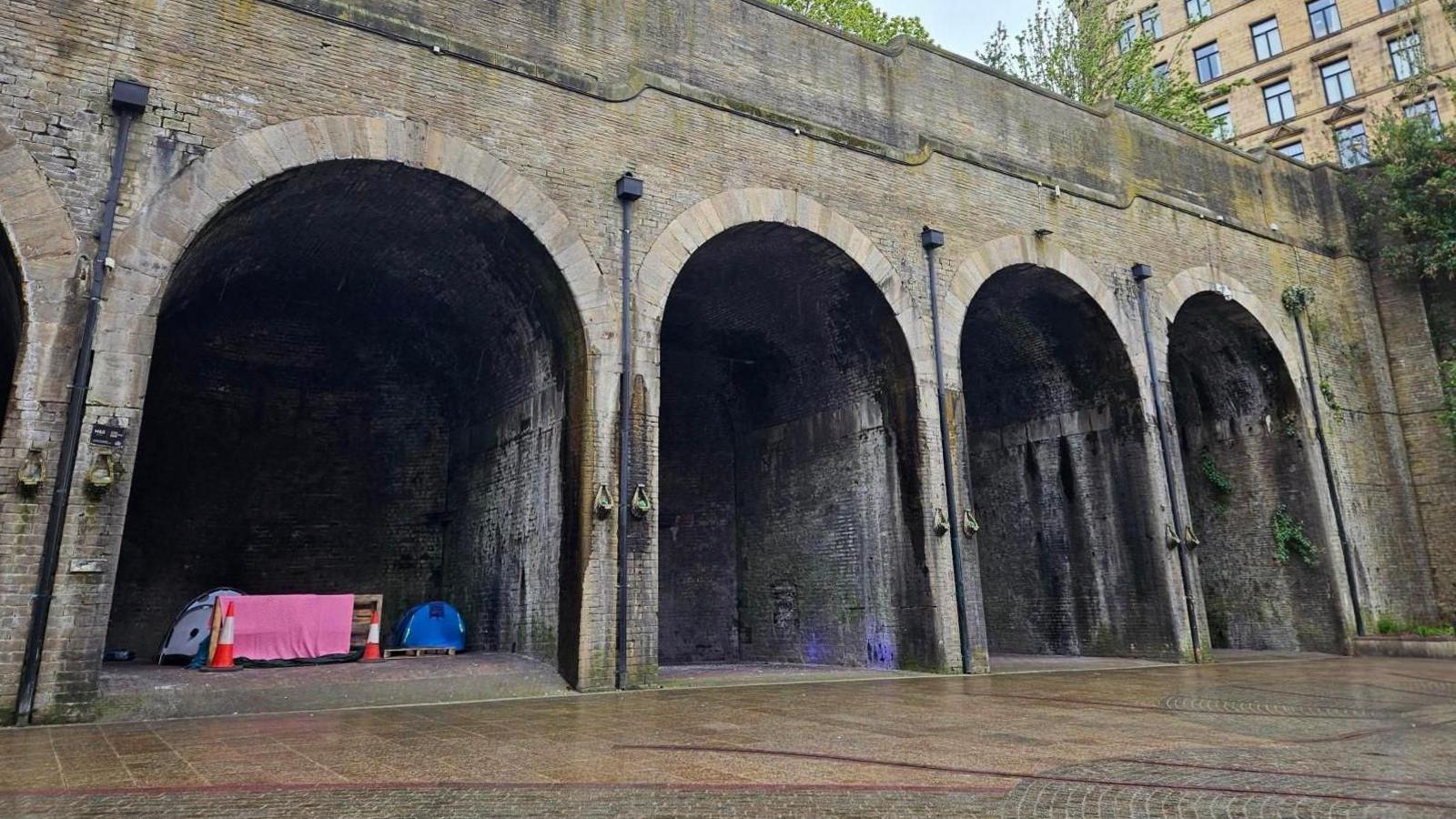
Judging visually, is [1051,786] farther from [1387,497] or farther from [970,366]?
[1387,497]

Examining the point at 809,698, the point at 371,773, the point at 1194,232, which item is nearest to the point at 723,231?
the point at 809,698

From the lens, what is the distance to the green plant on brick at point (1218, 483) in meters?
19.0

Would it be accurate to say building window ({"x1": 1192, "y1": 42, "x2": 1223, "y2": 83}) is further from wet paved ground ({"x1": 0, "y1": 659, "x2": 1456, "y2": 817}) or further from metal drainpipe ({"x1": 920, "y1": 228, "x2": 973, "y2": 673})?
wet paved ground ({"x1": 0, "y1": 659, "x2": 1456, "y2": 817})

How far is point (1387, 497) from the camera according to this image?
1911 centimetres

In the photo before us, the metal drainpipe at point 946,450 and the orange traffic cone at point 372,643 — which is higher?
the metal drainpipe at point 946,450

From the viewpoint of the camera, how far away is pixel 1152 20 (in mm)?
38094

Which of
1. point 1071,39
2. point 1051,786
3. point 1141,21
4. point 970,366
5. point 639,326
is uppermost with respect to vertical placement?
point 1141,21

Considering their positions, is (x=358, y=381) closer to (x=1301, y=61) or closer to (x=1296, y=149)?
(x=1296, y=149)

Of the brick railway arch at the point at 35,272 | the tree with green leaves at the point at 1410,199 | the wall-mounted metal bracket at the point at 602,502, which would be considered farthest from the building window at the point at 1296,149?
the brick railway arch at the point at 35,272

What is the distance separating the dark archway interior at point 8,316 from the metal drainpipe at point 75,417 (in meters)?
0.49

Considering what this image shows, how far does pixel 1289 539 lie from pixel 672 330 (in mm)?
12767

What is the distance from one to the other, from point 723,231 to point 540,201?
2.58 metres

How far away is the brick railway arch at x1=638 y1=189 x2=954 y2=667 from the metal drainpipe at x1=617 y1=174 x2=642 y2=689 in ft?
0.94

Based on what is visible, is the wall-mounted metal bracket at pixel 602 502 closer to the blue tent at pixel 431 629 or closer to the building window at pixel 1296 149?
the blue tent at pixel 431 629
